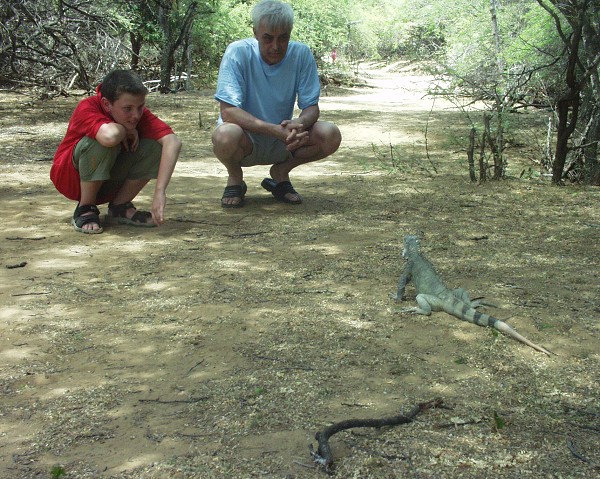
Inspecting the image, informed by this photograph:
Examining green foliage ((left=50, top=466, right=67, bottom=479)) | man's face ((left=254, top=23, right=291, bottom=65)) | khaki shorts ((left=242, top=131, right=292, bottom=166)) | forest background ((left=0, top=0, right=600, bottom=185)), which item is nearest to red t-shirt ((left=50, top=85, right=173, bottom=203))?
khaki shorts ((left=242, top=131, right=292, bottom=166))

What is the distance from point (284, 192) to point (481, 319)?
2.63 metres

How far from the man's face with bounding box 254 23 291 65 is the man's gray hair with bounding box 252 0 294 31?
0.03 m

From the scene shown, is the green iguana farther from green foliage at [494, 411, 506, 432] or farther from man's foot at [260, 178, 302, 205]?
man's foot at [260, 178, 302, 205]

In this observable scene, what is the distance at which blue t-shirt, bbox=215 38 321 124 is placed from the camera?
16.1 feet

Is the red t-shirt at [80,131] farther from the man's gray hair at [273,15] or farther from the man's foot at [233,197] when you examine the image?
the man's gray hair at [273,15]

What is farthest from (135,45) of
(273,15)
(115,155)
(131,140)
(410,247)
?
(410,247)

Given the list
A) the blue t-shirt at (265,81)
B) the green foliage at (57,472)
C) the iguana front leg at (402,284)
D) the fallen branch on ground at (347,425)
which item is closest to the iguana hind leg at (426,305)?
the iguana front leg at (402,284)

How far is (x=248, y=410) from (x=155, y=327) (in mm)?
862

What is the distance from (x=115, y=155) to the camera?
439 centimetres

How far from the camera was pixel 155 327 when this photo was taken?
300 cm

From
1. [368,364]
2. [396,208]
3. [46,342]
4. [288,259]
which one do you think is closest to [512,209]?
[396,208]

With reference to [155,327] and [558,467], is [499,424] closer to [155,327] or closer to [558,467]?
[558,467]

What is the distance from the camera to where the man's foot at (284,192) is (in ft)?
17.3

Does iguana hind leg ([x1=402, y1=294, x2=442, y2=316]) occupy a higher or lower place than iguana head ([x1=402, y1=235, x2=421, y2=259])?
lower
